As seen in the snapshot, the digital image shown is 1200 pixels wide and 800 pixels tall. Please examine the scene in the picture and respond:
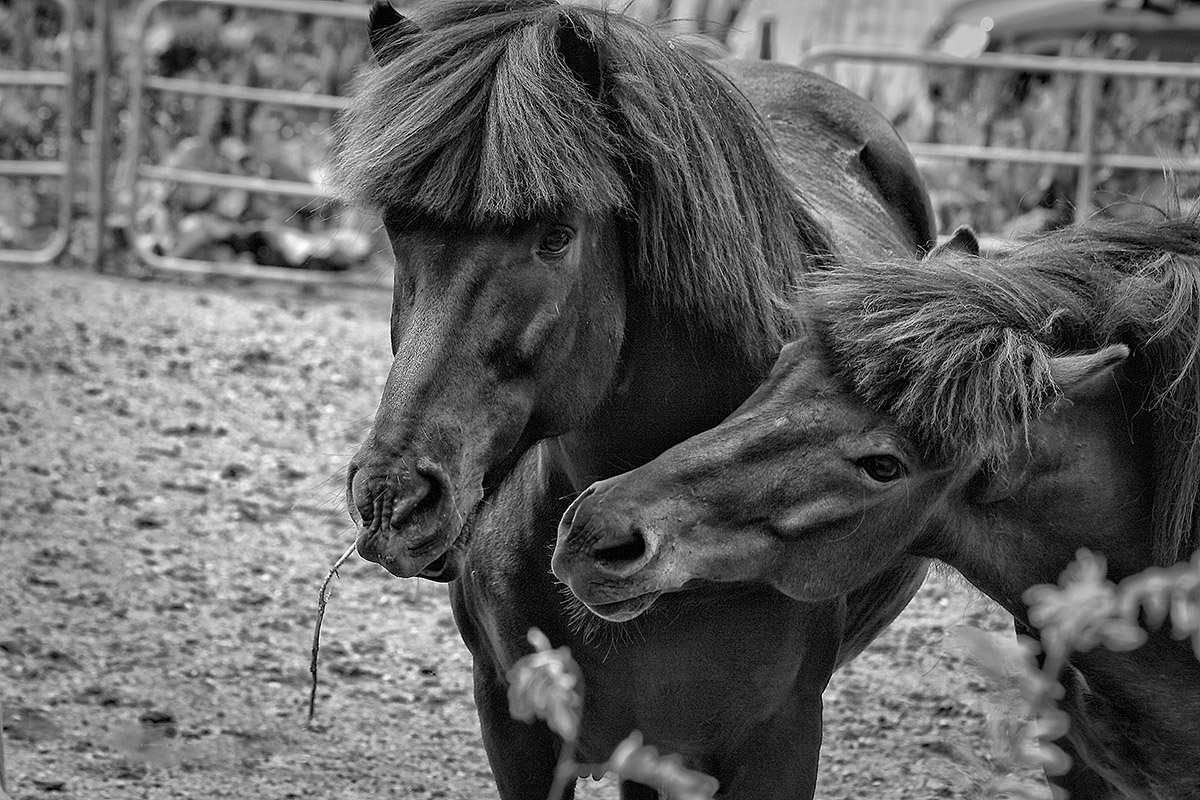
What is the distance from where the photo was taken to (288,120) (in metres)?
9.47

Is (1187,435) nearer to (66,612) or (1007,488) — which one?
(1007,488)

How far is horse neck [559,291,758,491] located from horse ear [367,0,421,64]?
63 cm

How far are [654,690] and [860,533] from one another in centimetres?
55

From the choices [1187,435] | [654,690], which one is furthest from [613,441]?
[1187,435]

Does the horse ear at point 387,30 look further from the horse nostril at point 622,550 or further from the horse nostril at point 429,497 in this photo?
the horse nostril at point 622,550

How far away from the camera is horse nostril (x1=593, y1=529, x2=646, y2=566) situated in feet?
6.99

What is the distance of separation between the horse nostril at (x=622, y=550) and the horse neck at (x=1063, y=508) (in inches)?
21.8

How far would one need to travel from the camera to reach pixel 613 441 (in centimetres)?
258

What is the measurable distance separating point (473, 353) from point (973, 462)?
802 millimetres

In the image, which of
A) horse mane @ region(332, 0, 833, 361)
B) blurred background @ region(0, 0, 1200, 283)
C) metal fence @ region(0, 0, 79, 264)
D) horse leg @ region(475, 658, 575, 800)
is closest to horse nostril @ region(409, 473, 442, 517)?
horse mane @ region(332, 0, 833, 361)

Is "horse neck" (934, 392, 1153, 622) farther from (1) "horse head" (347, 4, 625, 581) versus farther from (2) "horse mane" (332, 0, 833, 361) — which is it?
(1) "horse head" (347, 4, 625, 581)

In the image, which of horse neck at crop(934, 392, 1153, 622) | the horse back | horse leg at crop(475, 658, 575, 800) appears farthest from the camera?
the horse back

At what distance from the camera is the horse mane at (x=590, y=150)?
2281 mm

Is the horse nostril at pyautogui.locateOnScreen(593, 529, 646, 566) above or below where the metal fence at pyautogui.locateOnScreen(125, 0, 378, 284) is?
above
